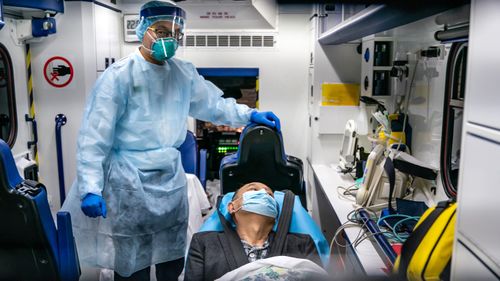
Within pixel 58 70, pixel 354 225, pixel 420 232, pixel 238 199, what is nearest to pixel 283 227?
pixel 238 199

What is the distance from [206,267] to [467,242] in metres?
1.22

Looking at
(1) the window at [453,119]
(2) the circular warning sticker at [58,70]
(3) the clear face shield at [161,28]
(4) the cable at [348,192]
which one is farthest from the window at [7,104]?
(1) the window at [453,119]

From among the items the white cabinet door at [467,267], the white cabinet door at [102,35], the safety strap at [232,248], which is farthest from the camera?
the white cabinet door at [102,35]

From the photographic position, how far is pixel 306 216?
213cm

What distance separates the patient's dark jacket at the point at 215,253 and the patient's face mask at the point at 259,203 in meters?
0.13

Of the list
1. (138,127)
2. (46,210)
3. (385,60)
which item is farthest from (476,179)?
(385,60)

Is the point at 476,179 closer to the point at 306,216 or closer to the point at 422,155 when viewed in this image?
the point at 306,216

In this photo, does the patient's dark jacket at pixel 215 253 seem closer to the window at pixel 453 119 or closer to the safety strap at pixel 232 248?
the safety strap at pixel 232 248

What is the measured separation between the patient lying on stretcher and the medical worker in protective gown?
395mm

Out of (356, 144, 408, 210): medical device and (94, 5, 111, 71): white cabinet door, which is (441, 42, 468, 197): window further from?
(94, 5, 111, 71): white cabinet door

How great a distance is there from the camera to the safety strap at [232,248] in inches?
70.7

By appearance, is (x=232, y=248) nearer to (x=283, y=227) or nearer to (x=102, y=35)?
(x=283, y=227)

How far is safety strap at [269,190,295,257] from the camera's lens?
6.26 feet

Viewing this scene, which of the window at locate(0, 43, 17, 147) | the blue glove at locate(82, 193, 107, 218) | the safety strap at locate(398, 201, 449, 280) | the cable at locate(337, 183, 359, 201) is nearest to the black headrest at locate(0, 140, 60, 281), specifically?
the blue glove at locate(82, 193, 107, 218)
